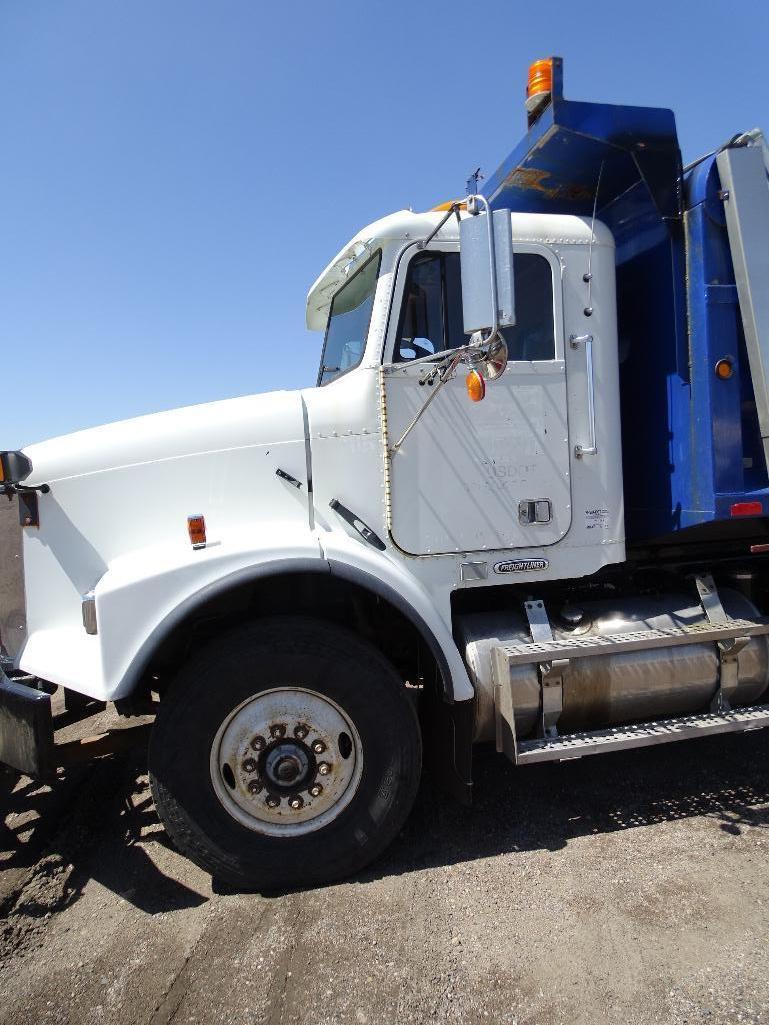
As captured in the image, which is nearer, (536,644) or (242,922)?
(242,922)

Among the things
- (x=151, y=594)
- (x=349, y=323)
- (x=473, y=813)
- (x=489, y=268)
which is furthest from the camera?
(x=349, y=323)

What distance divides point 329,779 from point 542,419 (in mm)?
2015

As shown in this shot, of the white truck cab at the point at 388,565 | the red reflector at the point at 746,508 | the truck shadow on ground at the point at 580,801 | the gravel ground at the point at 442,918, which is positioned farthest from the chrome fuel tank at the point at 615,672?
the red reflector at the point at 746,508

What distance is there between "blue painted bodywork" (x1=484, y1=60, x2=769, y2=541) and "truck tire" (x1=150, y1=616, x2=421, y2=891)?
Result: 184cm

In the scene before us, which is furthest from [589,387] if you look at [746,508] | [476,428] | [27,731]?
[27,731]

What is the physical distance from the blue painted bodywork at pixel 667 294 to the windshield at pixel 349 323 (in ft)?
3.30

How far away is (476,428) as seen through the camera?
10.1 ft

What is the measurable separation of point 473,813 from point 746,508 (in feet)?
6.89

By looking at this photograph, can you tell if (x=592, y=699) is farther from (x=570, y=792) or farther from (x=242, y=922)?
(x=242, y=922)

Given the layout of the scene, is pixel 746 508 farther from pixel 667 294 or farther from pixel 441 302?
Result: pixel 441 302

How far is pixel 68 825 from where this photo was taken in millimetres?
3324

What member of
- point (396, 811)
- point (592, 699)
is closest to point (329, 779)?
point (396, 811)

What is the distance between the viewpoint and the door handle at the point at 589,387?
124 inches

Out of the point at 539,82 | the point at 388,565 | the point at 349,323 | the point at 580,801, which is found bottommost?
the point at 580,801
